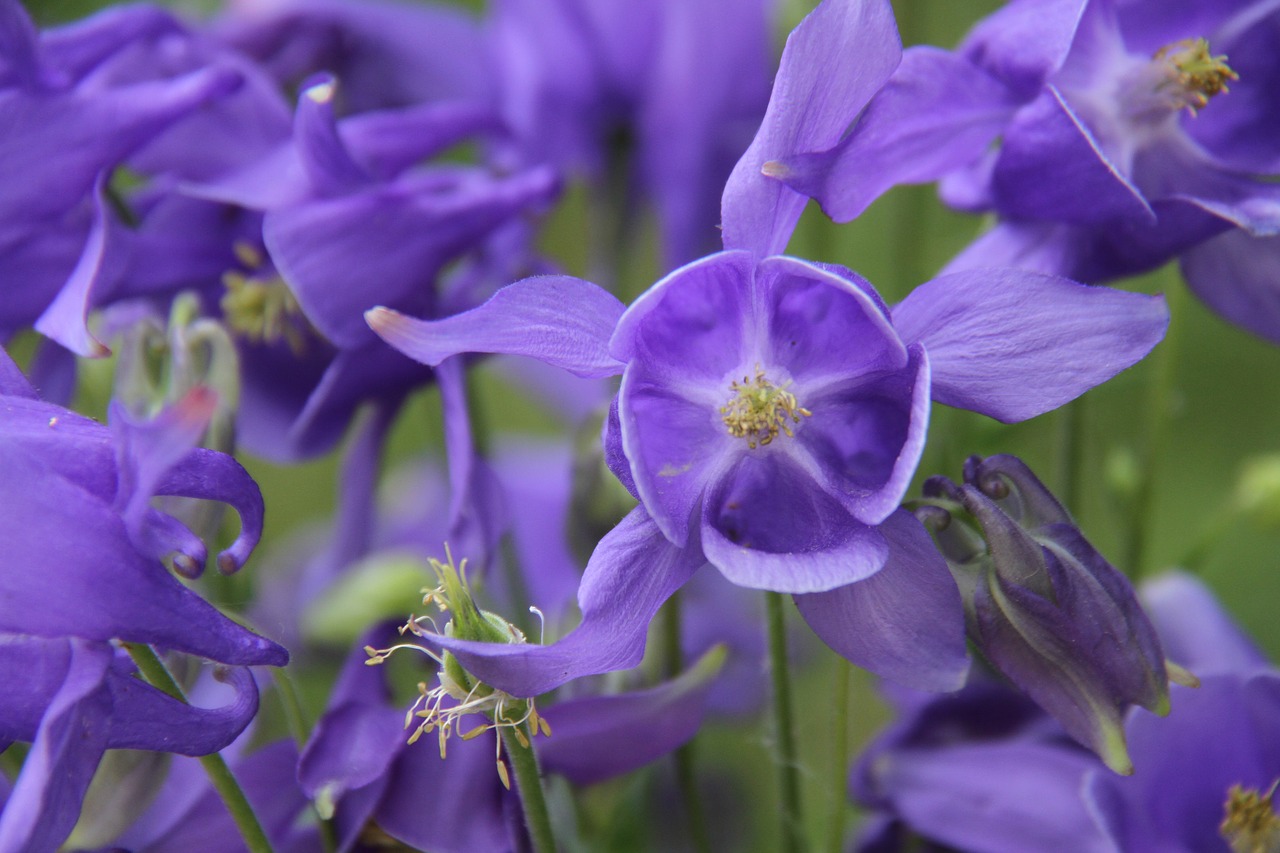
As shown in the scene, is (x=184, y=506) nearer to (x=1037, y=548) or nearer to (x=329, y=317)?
(x=329, y=317)

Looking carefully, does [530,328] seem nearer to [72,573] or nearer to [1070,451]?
[72,573]

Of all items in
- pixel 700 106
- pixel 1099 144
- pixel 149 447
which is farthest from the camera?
pixel 700 106

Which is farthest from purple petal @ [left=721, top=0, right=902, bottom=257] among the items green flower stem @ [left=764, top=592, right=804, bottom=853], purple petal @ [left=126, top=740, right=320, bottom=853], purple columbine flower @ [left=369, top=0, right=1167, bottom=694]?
purple petal @ [left=126, top=740, right=320, bottom=853]

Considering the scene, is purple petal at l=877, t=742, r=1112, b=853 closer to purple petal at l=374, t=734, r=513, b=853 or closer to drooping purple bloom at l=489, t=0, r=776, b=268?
purple petal at l=374, t=734, r=513, b=853

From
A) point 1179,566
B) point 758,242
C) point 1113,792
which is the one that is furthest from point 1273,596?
point 758,242

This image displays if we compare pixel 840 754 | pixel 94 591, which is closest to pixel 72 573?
pixel 94 591
